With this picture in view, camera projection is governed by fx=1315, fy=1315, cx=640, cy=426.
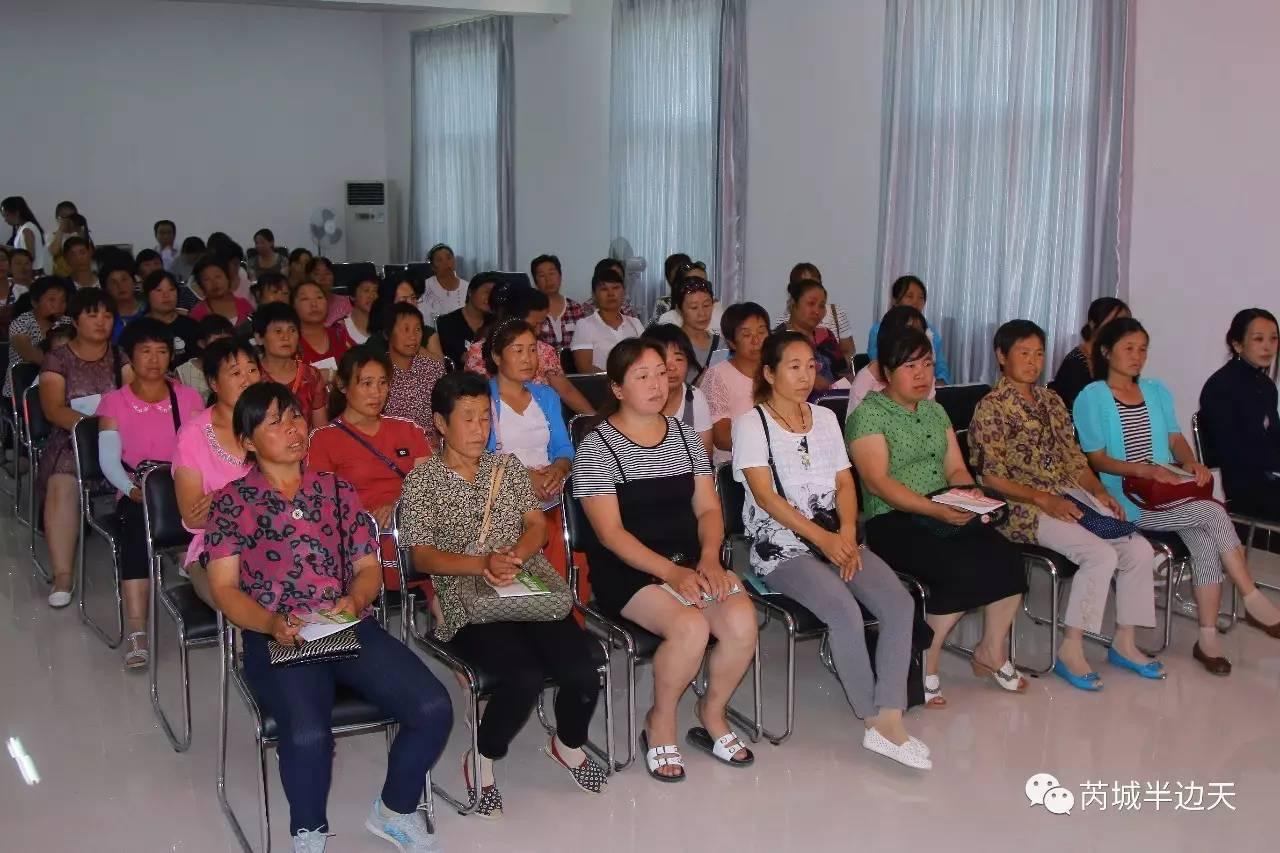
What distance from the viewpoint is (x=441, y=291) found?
9.28 m

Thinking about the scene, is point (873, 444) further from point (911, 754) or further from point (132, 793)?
point (132, 793)

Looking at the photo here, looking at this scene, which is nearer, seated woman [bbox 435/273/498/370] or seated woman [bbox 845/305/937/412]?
seated woman [bbox 845/305/937/412]

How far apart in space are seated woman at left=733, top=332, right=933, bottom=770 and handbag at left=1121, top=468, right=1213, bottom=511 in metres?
1.26

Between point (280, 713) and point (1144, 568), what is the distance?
2.92m

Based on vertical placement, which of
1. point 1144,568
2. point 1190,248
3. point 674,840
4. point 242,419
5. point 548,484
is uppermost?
point 1190,248

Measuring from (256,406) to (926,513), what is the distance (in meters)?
2.08

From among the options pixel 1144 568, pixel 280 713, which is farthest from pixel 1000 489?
pixel 280 713

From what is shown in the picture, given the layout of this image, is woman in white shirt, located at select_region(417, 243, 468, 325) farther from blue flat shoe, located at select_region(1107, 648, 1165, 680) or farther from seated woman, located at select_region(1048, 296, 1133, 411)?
blue flat shoe, located at select_region(1107, 648, 1165, 680)

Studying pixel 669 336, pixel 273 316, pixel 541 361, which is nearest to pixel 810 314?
pixel 541 361

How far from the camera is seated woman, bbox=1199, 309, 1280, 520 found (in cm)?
493

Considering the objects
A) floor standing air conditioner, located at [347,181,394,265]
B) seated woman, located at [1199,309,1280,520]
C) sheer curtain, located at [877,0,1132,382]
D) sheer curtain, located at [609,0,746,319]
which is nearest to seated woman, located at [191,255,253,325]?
sheer curtain, located at [609,0,746,319]

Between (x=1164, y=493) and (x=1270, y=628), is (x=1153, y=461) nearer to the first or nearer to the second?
(x=1164, y=493)

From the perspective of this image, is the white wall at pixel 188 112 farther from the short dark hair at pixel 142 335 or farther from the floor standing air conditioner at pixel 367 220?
the short dark hair at pixel 142 335

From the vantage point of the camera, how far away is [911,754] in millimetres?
3736
